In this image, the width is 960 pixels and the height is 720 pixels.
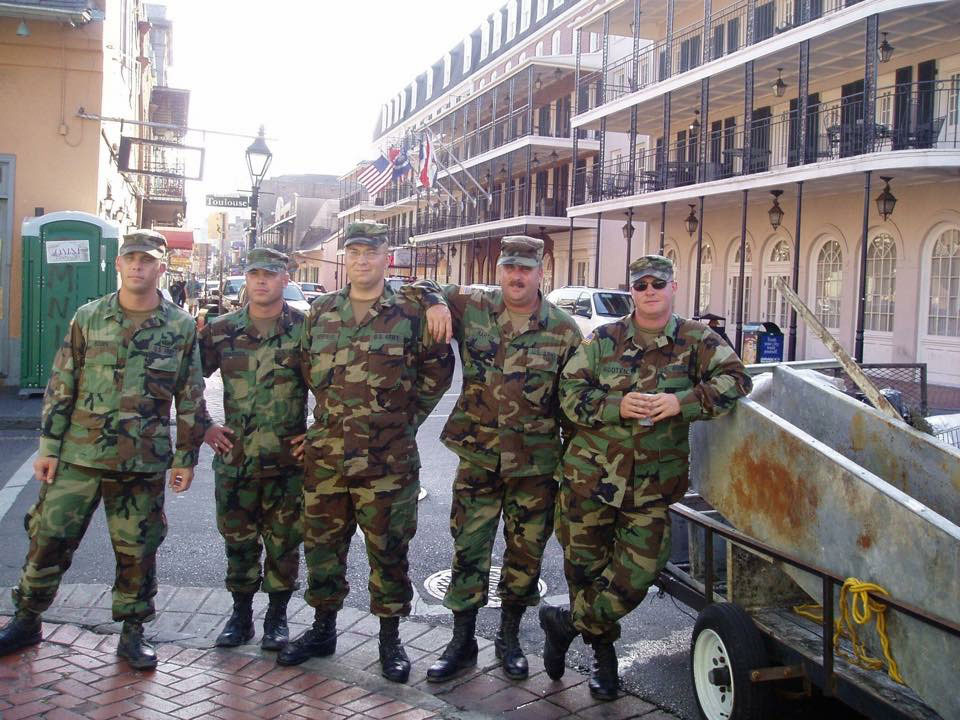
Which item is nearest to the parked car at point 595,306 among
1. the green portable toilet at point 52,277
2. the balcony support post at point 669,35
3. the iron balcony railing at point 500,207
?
the balcony support post at point 669,35

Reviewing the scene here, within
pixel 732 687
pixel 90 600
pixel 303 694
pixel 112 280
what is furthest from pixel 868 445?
pixel 112 280

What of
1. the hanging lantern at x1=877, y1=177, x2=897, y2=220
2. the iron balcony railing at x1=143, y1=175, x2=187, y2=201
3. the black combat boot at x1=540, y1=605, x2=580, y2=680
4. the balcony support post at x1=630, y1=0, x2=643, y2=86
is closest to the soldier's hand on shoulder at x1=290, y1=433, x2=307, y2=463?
the black combat boot at x1=540, y1=605, x2=580, y2=680

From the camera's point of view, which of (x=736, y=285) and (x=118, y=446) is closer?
(x=118, y=446)

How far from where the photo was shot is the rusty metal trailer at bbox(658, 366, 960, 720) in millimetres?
2822

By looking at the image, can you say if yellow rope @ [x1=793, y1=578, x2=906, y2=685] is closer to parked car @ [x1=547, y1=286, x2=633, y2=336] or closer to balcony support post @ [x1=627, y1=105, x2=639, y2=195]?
parked car @ [x1=547, y1=286, x2=633, y2=336]

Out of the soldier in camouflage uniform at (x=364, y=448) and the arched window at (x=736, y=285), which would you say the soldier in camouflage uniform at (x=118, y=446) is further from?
the arched window at (x=736, y=285)

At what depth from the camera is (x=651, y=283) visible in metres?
4.08

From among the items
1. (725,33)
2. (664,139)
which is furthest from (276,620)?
(725,33)

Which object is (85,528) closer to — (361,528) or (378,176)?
(361,528)

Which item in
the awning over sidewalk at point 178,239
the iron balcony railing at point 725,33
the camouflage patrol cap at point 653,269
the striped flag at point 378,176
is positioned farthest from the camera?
the awning over sidewalk at point 178,239

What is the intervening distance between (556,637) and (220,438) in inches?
72.5

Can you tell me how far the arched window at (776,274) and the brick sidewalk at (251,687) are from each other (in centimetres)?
2090

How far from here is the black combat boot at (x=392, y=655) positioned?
418 cm

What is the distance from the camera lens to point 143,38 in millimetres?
24906
